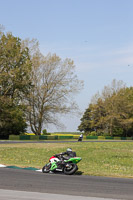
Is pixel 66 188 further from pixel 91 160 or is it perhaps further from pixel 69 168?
pixel 91 160

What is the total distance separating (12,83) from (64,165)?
51258mm

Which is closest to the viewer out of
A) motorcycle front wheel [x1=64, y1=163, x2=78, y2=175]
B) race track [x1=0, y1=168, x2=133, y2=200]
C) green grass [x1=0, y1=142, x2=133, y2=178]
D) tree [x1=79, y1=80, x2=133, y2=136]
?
race track [x1=0, y1=168, x2=133, y2=200]

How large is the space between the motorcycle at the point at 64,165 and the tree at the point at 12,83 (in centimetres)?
4530

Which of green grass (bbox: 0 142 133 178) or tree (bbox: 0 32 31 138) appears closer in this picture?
green grass (bbox: 0 142 133 178)

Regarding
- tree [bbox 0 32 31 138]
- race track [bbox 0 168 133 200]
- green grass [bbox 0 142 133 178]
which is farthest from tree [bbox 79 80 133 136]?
race track [bbox 0 168 133 200]

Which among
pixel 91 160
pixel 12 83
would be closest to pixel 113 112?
pixel 12 83

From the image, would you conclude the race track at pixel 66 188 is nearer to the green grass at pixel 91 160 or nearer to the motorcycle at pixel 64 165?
the motorcycle at pixel 64 165

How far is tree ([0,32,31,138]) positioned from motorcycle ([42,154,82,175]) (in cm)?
4530

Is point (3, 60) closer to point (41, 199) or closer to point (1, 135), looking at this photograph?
point (1, 135)

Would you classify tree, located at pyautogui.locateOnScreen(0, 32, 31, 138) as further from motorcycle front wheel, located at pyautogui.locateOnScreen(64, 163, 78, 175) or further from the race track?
the race track

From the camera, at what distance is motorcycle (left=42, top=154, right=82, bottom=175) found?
16.8 meters

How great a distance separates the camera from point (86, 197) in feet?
33.5

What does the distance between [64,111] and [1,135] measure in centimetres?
1418

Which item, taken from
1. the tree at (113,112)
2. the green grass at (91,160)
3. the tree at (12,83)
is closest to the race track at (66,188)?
the green grass at (91,160)
